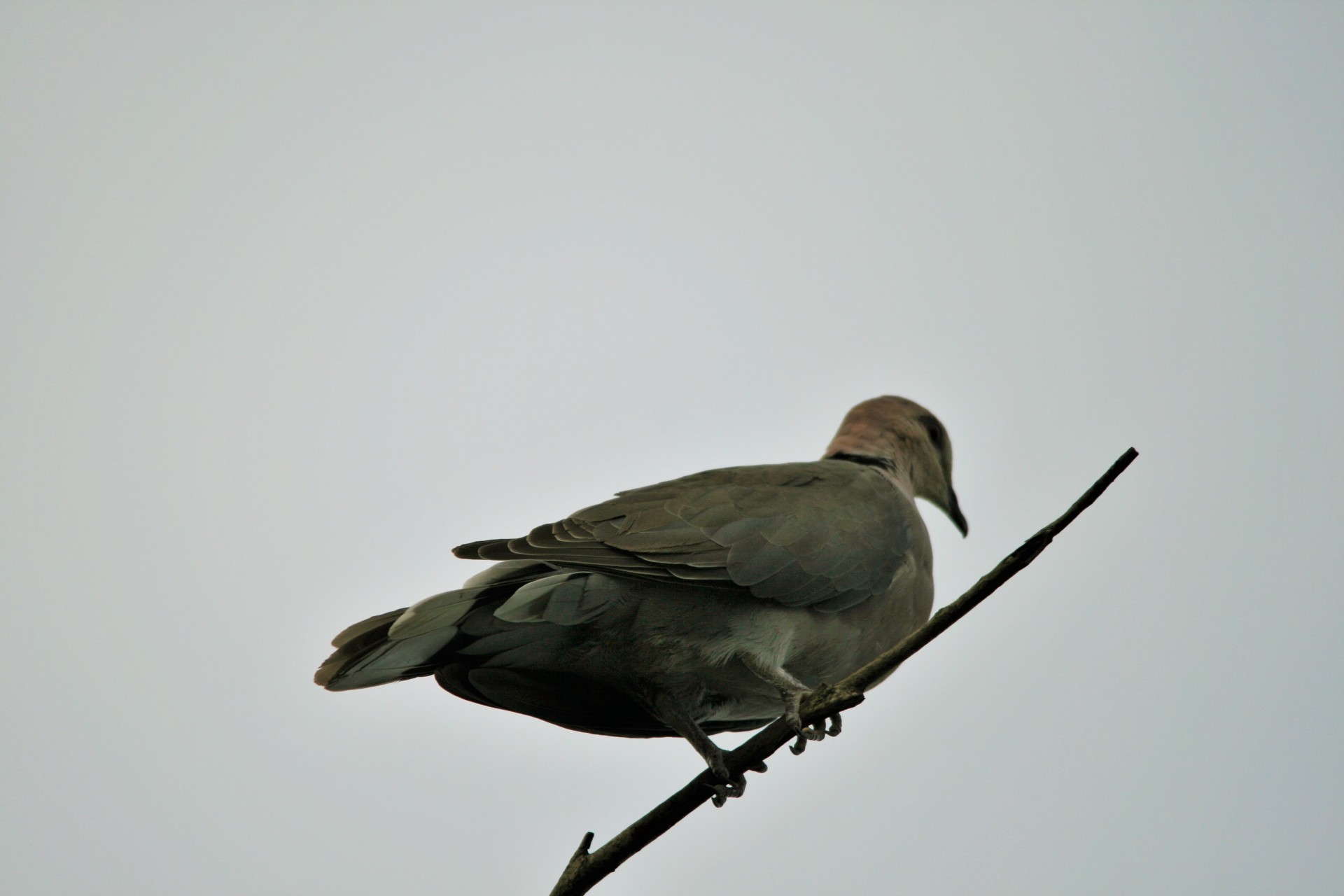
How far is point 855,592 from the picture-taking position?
A: 14.8 feet

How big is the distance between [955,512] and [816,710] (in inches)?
159

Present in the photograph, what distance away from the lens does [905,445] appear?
257 inches

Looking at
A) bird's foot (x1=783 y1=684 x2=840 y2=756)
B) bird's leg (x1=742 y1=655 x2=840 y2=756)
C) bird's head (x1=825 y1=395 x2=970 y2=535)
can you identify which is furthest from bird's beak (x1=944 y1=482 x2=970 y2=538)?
bird's foot (x1=783 y1=684 x2=840 y2=756)

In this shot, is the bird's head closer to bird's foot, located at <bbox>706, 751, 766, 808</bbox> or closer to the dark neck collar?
the dark neck collar

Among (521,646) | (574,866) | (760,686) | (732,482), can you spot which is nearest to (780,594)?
(760,686)

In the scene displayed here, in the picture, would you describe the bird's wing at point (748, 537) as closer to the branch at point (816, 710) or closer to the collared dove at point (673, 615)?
the collared dove at point (673, 615)

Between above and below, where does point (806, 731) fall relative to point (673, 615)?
below

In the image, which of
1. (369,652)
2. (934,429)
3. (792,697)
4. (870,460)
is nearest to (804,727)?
(792,697)

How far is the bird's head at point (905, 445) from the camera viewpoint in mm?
6273

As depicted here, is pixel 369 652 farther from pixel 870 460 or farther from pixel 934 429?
pixel 934 429

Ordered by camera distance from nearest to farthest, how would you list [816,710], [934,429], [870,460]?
[816,710], [870,460], [934,429]

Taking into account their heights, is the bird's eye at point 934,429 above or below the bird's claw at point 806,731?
above

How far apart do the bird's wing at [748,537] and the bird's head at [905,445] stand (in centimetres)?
116

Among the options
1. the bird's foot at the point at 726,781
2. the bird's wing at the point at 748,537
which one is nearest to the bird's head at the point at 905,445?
the bird's wing at the point at 748,537
